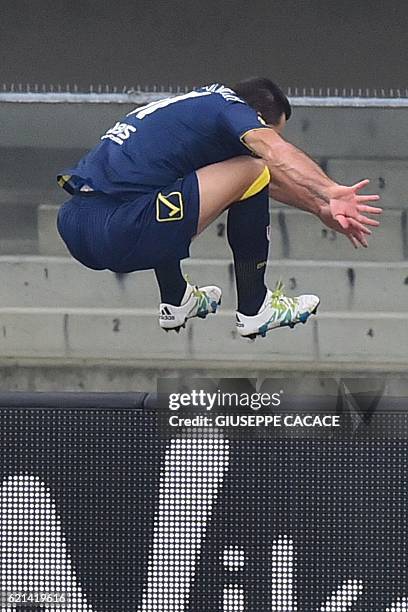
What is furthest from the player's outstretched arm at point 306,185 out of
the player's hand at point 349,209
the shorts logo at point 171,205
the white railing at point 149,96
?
the white railing at point 149,96

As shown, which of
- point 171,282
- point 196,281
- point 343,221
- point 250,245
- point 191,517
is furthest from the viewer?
point 196,281

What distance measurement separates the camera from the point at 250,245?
3.10 meters

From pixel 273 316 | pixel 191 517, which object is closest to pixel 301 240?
pixel 273 316

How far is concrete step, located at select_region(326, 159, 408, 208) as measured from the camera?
477cm

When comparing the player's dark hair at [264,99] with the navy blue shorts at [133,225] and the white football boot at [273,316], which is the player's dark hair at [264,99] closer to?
the navy blue shorts at [133,225]

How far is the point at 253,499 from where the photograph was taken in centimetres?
246

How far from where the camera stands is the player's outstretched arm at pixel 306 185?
8.89 feet

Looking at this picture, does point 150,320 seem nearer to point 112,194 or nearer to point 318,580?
point 112,194

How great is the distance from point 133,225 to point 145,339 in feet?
6.36

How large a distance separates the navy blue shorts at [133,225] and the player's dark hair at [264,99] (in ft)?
0.75

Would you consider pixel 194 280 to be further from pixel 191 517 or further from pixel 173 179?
pixel 191 517

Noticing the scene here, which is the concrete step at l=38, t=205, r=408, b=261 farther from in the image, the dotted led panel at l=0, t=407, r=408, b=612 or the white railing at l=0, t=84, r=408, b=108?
the dotted led panel at l=0, t=407, r=408, b=612

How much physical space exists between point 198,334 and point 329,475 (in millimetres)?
2405

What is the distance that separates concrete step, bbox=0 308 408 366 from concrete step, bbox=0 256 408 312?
0.05 meters
